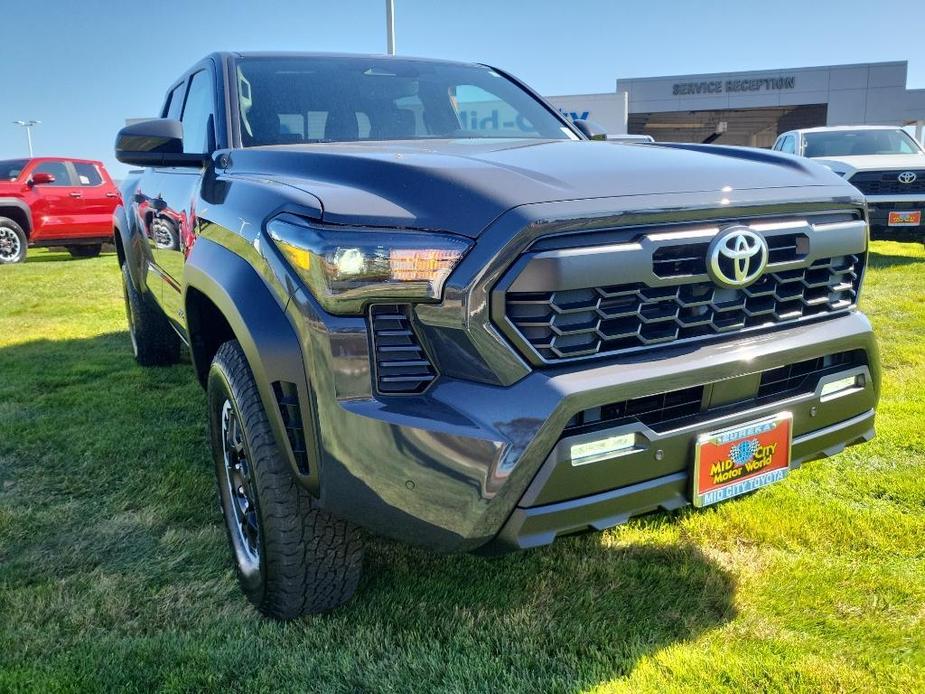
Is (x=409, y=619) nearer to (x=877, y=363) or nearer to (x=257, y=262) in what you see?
(x=257, y=262)

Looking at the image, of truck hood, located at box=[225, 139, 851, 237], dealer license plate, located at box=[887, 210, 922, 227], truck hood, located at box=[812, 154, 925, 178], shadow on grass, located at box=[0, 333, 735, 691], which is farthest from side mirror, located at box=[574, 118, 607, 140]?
dealer license plate, located at box=[887, 210, 922, 227]

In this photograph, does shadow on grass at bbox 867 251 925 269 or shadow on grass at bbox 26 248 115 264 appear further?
shadow on grass at bbox 26 248 115 264

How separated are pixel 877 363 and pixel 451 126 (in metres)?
1.81

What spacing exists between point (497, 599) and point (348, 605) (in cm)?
46

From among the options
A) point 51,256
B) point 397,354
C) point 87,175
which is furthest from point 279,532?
point 51,256

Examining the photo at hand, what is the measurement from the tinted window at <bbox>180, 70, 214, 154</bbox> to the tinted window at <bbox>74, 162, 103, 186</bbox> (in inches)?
455

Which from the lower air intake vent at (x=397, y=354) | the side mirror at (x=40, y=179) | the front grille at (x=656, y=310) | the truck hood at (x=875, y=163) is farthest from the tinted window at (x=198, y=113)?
the side mirror at (x=40, y=179)

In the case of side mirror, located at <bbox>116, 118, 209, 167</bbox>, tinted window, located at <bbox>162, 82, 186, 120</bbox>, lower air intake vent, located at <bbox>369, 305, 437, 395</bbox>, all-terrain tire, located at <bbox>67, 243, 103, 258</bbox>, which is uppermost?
tinted window, located at <bbox>162, 82, 186, 120</bbox>

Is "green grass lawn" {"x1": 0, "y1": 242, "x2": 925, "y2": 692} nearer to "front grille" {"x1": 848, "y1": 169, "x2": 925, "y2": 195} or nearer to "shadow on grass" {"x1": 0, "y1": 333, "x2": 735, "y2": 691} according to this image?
"shadow on grass" {"x1": 0, "y1": 333, "x2": 735, "y2": 691}

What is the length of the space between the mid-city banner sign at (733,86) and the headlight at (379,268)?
33.5m

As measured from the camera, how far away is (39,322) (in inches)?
287

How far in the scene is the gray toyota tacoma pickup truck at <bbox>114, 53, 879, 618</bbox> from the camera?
1735 millimetres

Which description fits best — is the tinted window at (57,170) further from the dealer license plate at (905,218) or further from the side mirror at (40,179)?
the dealer license plate at (905,218)

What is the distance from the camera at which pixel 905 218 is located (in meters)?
8.82
